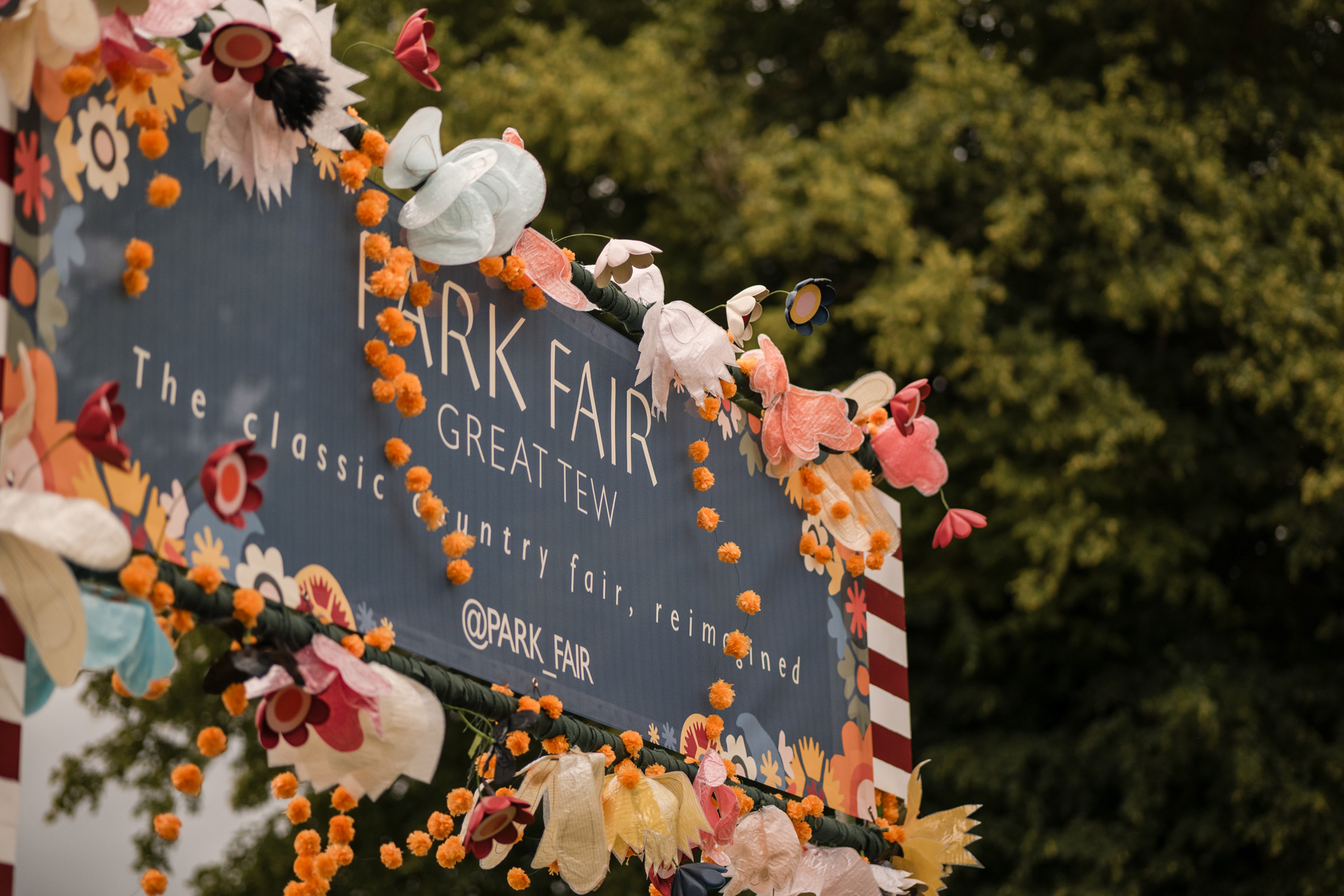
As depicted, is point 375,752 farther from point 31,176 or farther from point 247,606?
point 31,176

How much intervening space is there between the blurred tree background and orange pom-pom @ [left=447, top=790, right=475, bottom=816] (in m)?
5.13

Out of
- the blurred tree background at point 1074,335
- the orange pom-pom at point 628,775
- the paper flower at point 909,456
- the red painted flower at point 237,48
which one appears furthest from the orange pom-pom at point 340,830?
the blurred tree background at point 1074,335

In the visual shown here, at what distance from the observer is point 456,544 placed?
6.35 ft

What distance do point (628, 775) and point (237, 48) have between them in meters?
1.20

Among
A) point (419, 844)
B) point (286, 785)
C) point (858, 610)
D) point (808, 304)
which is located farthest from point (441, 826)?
point (858, 610)

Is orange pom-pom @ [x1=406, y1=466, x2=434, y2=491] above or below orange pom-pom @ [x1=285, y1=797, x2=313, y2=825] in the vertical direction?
above

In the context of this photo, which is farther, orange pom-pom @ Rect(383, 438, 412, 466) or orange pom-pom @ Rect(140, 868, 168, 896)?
orange pom-pom @ Rect(383, 438, 412, 466)

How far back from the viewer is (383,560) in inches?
72.4

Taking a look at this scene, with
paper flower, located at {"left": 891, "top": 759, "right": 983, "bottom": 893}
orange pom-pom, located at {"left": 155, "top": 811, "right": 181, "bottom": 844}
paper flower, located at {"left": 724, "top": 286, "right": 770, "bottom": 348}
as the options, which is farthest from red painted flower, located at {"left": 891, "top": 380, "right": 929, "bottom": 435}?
orange pom-pom, located at {"left": 155, "top": 811, "right": 181, "bottom": 844}

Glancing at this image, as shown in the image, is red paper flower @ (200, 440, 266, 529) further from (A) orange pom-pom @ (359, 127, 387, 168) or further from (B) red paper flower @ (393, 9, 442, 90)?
(B) red paper flower @ (393, 9, 442, 90)

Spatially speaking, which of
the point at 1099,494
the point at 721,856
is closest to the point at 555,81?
the point at 1099,494

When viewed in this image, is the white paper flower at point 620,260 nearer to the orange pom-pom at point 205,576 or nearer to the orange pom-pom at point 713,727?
the orange pom-pom at point 713,727

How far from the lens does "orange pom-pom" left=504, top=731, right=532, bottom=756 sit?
1942 millimetres

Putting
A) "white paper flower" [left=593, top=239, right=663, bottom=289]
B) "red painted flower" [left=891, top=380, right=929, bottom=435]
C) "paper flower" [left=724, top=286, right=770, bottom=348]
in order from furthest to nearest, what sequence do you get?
"red painted flower" [left=891, top=380, right=929, bottom=435] → "paper flower" [left=724, top=286, right=770, bottom=348] → "white paper flower" [left=593, top=239, right=663, bottom=289]
